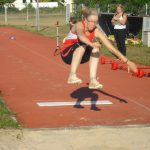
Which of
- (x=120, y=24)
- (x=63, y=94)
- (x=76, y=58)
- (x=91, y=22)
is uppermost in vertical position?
(x=91, y=22)

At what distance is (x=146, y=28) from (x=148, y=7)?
3.19 meters

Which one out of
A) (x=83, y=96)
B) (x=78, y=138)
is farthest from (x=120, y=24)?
(x=78, y=138)

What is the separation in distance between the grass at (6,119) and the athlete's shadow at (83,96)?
1369 mm

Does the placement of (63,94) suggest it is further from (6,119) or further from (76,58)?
(76,58)

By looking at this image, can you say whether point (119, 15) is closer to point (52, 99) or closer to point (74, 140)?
point (52, 99)

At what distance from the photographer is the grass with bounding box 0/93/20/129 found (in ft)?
26.9

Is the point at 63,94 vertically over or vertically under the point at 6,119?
under

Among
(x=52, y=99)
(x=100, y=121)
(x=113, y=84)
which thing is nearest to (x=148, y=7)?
(x=113, y=84)

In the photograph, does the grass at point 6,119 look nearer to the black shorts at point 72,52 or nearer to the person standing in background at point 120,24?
the black shorts at point 72,52

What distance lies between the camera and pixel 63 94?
1126cm

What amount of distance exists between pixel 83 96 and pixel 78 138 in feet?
11.2

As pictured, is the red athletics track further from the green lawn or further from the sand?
the sand

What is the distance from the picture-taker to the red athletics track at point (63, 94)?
888cm

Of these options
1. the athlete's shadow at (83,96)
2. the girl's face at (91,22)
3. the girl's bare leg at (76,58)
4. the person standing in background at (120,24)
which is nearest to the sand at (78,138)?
the girl's bare leg at (76,58)
